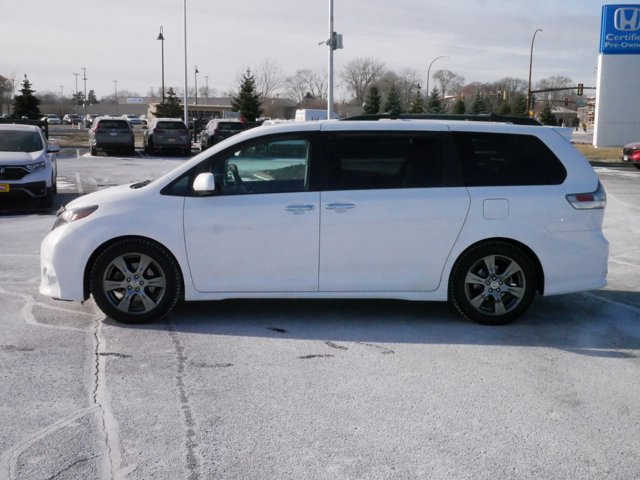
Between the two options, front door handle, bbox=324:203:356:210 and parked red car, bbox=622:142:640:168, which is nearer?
front door handle, bbox=324:203:356:210

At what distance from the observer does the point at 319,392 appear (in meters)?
4.85

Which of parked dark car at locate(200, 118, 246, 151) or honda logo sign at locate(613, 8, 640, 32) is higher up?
honda logo sign at locate(613, 8, 640, 32)

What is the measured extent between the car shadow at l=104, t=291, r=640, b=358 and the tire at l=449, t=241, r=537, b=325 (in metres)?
0.14

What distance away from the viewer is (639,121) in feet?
149

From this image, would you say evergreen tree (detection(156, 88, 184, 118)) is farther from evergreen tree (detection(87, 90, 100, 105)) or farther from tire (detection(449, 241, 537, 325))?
evergreen tree (detection(87, 90, 100, 105))

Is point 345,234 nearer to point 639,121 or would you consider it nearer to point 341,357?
point 341,357

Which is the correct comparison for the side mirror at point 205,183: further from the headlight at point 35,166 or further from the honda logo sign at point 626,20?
the honda logo sign at point 626,20

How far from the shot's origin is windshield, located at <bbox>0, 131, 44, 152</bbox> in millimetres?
14922

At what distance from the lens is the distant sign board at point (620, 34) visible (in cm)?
4456

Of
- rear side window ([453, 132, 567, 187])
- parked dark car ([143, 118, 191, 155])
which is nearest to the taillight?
rear side window ([453, 132, 567, 187])

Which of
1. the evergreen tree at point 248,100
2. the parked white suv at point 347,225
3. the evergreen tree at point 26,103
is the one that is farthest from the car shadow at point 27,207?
the evergreen tree at point 26,103

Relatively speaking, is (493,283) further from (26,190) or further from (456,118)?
(26,190)

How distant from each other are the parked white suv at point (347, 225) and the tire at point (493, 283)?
10 millimetres

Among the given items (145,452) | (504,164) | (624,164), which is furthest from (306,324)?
(624,164)
